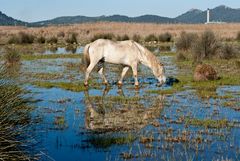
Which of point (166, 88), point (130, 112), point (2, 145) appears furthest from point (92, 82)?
point (2, 145)

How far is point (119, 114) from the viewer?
12.5 meters

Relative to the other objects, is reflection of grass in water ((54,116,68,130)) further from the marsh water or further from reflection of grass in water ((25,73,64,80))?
reflection of grass in water ((25,73,64,80))

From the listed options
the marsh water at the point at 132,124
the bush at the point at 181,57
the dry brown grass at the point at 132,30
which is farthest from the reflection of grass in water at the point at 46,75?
the dry brown grass at the point at 132,30

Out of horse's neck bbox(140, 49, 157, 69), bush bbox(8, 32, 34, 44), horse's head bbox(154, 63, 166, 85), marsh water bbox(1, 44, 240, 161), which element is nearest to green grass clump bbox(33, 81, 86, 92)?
marsh water bbox(1, 44, 240, 161)

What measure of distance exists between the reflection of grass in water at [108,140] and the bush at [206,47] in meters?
21.1

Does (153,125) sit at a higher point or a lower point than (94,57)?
lower

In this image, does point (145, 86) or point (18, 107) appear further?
point (145, 86)

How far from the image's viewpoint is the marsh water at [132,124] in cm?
886

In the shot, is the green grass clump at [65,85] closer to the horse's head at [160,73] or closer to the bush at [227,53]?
the horse's head at [160,73]

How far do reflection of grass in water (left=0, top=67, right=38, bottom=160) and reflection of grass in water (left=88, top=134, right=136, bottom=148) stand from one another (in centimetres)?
Answer: 165

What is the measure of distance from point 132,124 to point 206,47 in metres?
21.2

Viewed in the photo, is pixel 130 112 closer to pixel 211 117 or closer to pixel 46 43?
pixel 211 117

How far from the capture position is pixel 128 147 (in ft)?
30.2

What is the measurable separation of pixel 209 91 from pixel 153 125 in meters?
6.16
